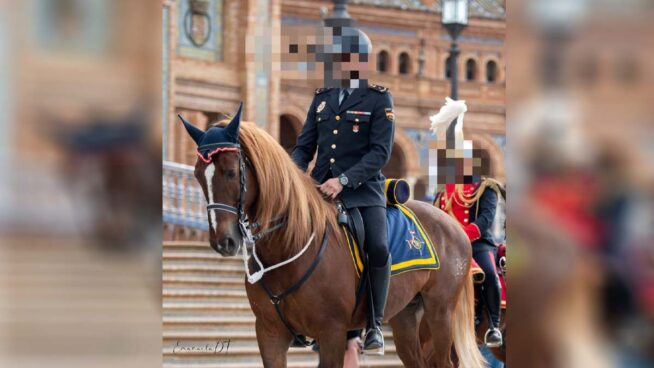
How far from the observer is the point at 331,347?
4.30m

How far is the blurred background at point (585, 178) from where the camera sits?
39.8 inches

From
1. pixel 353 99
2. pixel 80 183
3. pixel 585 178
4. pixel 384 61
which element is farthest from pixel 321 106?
pixel 384 61

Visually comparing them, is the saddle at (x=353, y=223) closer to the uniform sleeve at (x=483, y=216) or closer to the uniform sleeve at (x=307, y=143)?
the uniform sleeve at (x=307, y=143)

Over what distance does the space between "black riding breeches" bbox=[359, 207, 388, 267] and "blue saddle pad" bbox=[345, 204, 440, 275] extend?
0.69 ft

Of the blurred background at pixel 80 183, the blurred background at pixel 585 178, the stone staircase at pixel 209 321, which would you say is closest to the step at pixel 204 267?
the stone staircase at pixel 209 321

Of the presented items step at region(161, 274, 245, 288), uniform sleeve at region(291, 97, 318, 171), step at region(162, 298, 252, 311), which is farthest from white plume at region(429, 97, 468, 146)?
step at region(161, 274, 245, 288)

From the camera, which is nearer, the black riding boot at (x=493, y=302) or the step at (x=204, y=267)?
the black riding boot at (x=493, y=302)

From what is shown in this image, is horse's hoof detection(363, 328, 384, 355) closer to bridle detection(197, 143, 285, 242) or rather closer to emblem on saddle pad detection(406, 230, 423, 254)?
emblem on saddle pad detection(406, 230, 423, 254)

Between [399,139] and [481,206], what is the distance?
1598 cm

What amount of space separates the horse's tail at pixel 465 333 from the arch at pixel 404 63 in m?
18.2

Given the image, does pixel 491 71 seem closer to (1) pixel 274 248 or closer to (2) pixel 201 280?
(2) pixel 201 280

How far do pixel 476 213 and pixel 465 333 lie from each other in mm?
1206

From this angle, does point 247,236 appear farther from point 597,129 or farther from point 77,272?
point 597,129

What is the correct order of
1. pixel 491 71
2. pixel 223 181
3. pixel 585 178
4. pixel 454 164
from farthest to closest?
pixel 491 71 < pixel 454 164 < pixel 223 181 < pixel 585 178
